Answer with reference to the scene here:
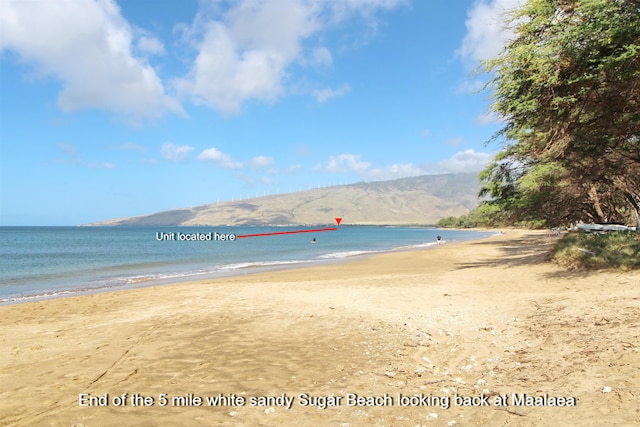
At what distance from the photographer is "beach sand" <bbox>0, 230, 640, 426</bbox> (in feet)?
13.9

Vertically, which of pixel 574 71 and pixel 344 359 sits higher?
pixel 574 71

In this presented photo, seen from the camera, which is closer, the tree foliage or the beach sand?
the beach sand

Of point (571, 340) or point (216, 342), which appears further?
point (216, 342)

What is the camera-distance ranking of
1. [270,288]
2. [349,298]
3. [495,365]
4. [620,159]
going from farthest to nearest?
[620,159] < [270,288] < [349,298] < [495,365]

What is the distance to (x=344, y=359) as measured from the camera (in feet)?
20.4

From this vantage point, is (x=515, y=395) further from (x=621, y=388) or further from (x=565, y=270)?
(x=565, y=270)

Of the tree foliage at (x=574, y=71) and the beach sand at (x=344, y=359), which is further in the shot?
the tree foliage at (x=574, y=71)

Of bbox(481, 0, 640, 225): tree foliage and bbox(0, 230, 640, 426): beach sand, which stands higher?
bbox(481, 0, 640, 225): tree foliage

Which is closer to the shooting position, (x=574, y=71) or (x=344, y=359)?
(x=344, y=359)

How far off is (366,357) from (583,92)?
31.1ft

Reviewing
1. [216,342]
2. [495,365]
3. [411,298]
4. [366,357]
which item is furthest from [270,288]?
[495,365]

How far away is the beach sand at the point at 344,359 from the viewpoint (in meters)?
4.24

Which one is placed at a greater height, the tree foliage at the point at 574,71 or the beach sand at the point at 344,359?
the tree foliage at the point at 574,71

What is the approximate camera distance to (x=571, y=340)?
592cm
